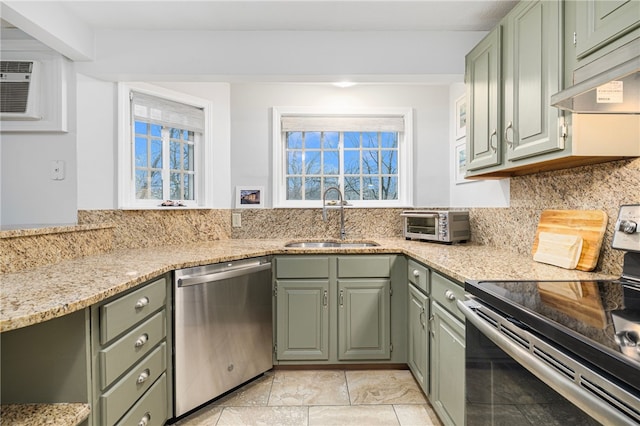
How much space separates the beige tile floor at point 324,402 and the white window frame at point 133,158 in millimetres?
1472

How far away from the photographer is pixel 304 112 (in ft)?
10.1

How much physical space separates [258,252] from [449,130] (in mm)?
2071

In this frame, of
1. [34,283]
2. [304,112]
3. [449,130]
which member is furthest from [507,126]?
[34,283]

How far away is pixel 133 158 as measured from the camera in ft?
8.07

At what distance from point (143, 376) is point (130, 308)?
35 centimetres

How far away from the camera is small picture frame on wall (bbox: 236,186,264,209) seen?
3.01 metres

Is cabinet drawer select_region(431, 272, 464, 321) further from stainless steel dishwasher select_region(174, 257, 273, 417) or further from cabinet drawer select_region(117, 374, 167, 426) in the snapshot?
cabinet drawer select_region(117, 374, 167, 426)

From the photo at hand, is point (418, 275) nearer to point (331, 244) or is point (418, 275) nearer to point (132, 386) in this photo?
point (331, 244)

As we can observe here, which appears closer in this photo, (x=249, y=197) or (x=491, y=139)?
(x=491, y=139)

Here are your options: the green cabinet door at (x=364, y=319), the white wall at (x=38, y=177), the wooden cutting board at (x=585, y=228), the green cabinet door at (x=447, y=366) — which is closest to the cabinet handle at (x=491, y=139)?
the wooden cutting board at (x=585, y=228)

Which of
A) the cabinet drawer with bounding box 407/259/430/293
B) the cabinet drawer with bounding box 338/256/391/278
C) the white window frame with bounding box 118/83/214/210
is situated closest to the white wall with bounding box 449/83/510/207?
the cabinet drawer with bounding box 407/259/430/293

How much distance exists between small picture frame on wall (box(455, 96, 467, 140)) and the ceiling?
613 millimetres

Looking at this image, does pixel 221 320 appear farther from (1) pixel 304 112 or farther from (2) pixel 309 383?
(1) pixel 304 112

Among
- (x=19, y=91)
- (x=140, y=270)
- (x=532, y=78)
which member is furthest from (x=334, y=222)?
(x=19, y=91)
